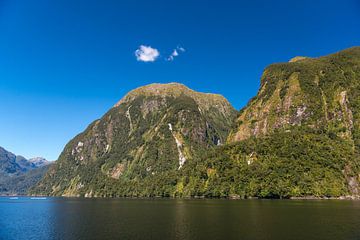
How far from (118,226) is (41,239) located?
22688mm

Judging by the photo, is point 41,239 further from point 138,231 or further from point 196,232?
point 196,232

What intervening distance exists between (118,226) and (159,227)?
1326cm

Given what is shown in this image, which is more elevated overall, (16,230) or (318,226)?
(318,226)

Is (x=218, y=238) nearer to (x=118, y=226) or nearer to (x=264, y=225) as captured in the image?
(x=264, y=225)

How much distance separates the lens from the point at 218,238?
6781 cm

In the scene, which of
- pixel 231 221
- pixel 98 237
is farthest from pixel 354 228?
pixel 98 237

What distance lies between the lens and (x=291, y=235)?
226ft

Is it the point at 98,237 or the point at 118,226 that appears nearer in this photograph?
the point at 98,237

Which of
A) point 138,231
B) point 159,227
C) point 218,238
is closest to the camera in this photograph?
point 218,238

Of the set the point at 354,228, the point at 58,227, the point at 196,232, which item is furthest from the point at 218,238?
the point at 58,227

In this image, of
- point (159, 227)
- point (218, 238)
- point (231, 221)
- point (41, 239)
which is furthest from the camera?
point (231, 221)

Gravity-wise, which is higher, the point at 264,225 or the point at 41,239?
the point at 264,225

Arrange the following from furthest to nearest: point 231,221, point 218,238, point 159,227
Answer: point 231,221 → point 159,227 → point 218,238

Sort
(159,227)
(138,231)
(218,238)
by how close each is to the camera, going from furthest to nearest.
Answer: (159,227) < (138,231) < (218,238)
